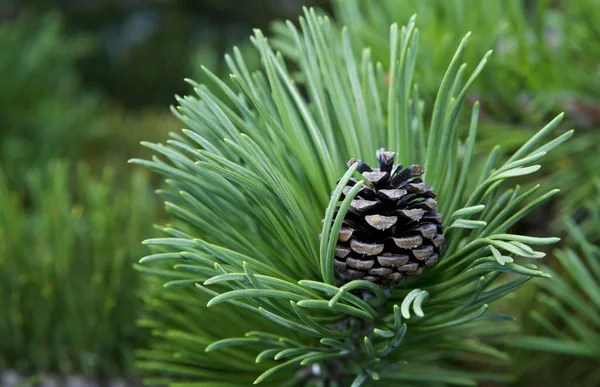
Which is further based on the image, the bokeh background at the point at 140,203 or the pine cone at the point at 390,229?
the bokeh background at the point at 140,203

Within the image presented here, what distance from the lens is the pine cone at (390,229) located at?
283 millimetres

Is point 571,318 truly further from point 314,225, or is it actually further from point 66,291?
point 66,291

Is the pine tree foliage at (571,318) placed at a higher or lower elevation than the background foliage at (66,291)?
lower

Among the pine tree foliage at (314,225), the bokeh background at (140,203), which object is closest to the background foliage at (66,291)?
Answer: the bokeh background at (140,203)

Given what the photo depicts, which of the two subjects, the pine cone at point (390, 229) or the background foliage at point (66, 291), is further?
the background foliage at point (66, 291)

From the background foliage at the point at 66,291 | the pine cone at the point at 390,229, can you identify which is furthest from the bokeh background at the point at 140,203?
the pine cone at the point at 390,229

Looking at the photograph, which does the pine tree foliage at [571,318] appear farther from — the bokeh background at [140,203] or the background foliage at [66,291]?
the background foliage at [66,291]

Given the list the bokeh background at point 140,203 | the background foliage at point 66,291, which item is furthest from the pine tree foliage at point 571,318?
the background foliage at point 66,291

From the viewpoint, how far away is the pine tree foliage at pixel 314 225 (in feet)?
0.88

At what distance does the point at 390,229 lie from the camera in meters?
0.29

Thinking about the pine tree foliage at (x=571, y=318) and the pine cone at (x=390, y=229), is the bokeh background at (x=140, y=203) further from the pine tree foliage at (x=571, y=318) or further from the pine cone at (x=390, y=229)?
the pine cone at (x=390, y=229)

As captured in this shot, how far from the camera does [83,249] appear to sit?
47cm

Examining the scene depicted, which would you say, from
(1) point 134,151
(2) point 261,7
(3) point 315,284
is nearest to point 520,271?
(3) point 315,284

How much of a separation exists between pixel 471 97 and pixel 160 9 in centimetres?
70
